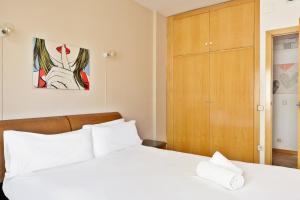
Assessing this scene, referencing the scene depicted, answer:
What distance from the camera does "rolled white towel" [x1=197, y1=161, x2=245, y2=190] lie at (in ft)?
4.95

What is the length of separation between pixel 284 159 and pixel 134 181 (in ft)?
11.7

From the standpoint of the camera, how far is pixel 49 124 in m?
2.21

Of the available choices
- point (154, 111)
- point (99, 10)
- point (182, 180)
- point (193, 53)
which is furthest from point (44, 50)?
point (193, 53)

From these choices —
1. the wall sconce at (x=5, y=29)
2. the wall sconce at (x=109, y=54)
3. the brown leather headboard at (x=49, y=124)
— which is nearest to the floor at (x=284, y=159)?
the brown leather headboard at (x=49, y=124)

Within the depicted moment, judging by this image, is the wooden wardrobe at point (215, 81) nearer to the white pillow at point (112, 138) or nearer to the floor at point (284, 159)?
the floor at point (284, 159)

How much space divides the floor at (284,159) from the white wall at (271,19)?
0.83 m

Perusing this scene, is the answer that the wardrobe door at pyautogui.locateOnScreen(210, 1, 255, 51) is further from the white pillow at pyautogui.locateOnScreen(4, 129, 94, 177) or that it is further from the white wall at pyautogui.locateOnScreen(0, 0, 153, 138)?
the white pillow at pyautogui.locateOnScreen(4, 129, 94, 177)

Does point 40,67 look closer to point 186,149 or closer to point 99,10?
point 99,10

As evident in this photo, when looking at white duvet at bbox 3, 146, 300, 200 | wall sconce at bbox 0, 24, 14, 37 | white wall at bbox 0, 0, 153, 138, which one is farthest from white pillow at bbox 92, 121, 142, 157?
wall sconce at bbox 0, 24, 14, 37

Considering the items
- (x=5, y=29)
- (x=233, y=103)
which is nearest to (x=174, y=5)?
(x=233, y=103)

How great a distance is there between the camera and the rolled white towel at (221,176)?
1510mm

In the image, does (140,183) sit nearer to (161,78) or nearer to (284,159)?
(161,78)

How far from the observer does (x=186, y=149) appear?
157 inches

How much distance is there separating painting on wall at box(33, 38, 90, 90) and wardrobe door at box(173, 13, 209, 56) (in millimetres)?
1877
